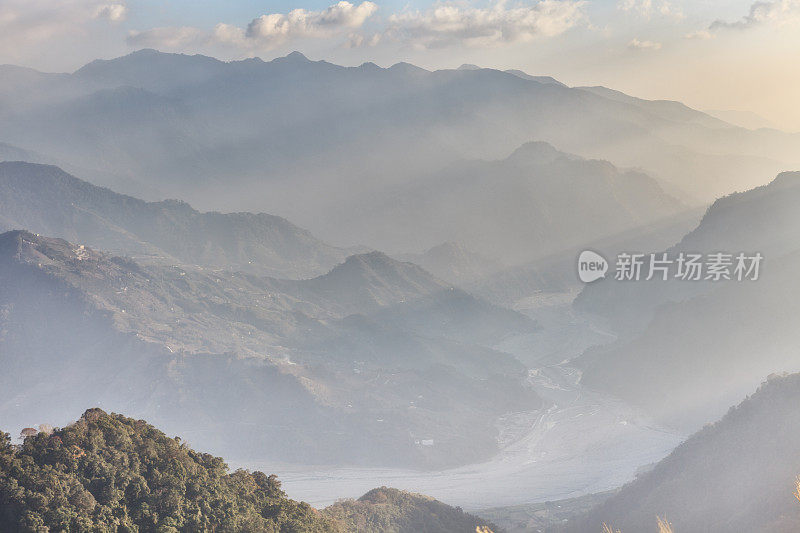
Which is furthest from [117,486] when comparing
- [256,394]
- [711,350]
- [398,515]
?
[711,350]

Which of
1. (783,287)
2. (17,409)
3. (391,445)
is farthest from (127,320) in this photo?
(783,287)

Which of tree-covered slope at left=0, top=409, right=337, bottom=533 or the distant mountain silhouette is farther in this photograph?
the distant mountain silhouette

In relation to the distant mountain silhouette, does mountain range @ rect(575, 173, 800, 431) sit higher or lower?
higher

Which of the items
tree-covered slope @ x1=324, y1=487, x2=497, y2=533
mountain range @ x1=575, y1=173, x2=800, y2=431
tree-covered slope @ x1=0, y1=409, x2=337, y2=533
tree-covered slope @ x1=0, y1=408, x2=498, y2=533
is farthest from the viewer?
mountain range @ x1=575, y1=173, x2=800, y2=431

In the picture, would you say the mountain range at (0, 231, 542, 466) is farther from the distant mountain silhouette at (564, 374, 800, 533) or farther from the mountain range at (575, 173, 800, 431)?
the distant mountain silhouette at (564, 374, 800, 533)

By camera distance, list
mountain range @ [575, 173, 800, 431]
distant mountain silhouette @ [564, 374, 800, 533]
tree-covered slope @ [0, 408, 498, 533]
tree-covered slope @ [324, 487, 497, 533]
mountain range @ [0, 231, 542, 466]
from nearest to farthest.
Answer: tree-covered slope @ [0, 408, 498, 533] < distant mountain silhouette @ [564, 374, 800, 533] < tree-covered slope @ [324, 487, 497, 533] < mountain range @ [575, 173, 800, 431] < mountain range @ [0, 231, 542, 466]

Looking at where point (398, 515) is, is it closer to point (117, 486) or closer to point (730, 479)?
point (730, 479)

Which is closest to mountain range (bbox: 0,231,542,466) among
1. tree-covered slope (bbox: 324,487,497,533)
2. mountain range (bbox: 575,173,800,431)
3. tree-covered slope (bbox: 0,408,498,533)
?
mountain range (bbox: 575,173,800,431)

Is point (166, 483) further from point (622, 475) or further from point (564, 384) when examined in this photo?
point (564, 384)
